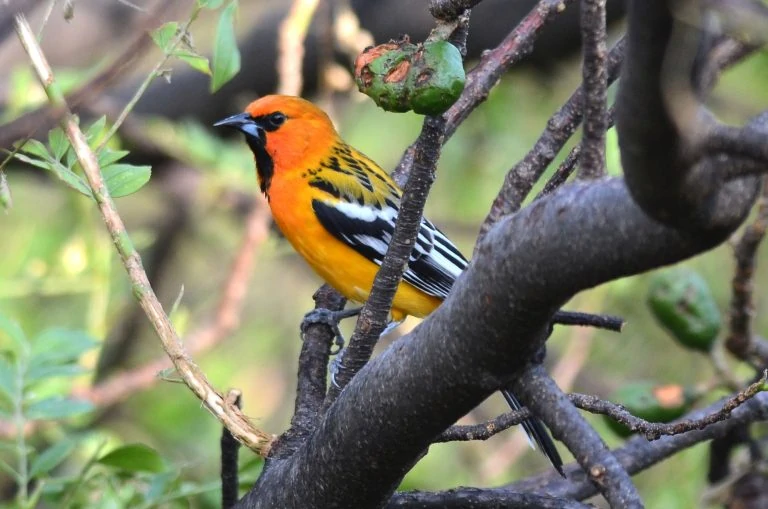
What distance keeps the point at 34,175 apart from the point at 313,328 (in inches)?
168

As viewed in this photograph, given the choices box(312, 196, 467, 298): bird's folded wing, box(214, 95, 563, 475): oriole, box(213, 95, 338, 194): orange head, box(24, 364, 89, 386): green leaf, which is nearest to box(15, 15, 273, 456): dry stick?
box(24, 364, 89, 386): green leaf

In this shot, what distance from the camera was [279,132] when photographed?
474 centimetres

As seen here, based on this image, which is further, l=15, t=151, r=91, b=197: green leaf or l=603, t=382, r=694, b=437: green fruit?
l=603, t=382, r=694, b=437: green fruit

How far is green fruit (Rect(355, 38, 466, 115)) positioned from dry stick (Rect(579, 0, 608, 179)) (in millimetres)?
221

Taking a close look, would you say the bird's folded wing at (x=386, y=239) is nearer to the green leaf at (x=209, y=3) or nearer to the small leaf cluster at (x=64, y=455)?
the small leaf cluster at (x=64, y=455)

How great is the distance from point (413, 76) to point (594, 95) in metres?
0.29

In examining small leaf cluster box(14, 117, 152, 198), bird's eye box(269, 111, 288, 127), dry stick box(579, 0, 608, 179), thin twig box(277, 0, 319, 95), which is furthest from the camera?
bird's eye box(269, 111, 288, 127)

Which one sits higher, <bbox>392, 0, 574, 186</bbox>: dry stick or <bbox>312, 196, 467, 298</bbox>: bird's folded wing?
<bbox>312, 196, 467, 298</bbox>: bird's folded wing

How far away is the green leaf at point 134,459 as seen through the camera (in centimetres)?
269

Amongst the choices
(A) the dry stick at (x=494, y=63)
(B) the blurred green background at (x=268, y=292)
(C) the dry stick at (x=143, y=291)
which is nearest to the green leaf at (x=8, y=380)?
(B) the blurred green background at (x=268, y=292)

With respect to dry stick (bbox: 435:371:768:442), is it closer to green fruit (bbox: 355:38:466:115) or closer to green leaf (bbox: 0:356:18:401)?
green fruit (bbox: 355:38:466:115)

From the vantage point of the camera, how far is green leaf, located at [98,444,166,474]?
2691mm

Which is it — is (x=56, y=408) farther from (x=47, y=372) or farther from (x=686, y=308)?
(x=686, y=308)

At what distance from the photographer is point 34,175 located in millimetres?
6773
